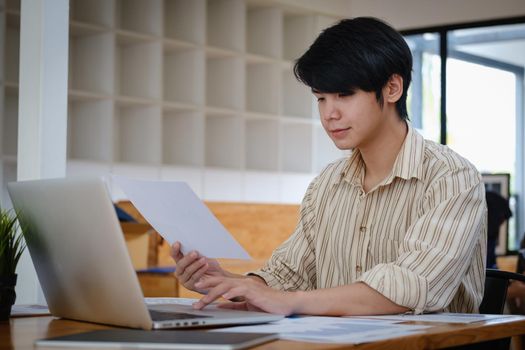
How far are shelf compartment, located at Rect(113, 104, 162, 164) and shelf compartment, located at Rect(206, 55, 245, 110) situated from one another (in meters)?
0.64

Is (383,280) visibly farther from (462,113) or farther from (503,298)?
(462,113)

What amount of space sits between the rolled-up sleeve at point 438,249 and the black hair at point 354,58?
10.3 inches

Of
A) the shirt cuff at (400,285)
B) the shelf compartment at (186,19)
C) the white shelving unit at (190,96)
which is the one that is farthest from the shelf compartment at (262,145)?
the shirt cuff at (400,285)

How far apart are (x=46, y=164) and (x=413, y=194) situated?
0.88 meters

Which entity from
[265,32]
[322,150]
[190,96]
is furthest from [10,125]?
[322,150]

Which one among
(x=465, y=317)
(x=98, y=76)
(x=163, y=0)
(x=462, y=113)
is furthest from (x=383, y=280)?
(x=462, y=113)

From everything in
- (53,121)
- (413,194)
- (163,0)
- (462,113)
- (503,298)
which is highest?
(163,0)

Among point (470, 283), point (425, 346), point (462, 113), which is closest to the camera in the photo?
point (425, 346)

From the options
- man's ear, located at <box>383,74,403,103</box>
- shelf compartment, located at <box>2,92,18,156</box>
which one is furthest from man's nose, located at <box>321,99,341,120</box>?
shelf compartment, located at <box>2,92,18,156</box>

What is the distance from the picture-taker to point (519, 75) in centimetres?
675

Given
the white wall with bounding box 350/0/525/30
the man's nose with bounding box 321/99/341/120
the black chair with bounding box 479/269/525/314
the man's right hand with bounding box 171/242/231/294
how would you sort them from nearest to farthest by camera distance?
1. the man's right hand with bounding box 171/242/231/294
2. the man's nose with bounding box 321/99/341/120
3. the black chair with bounding box 479/269/525/314
4. the white wall with bounding box 350/0/525/30

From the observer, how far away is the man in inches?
64.3

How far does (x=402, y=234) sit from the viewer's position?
196 cm

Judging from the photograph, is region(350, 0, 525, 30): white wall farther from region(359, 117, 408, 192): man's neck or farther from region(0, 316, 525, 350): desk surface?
region(0, 316, 525, 350): desk surface
